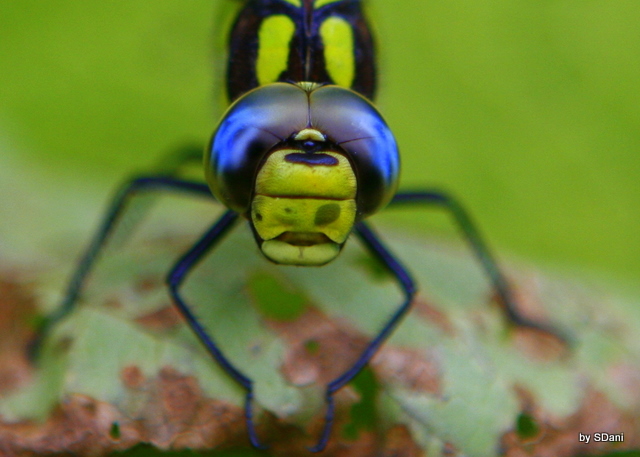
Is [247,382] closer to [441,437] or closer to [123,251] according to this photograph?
[441,437]

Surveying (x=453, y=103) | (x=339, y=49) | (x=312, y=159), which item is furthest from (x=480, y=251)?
(x=453, y=103)

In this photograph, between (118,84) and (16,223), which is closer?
(16,223)

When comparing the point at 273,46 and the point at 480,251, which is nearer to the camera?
the point at 273,46

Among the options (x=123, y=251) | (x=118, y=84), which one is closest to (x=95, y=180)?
(x=118, y=84)

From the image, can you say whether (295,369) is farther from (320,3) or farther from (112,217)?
(320,3)

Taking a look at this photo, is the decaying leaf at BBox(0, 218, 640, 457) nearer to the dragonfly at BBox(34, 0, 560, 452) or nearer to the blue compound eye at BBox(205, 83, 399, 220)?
the dragonfly at BBox(34, 0, 560, 452)

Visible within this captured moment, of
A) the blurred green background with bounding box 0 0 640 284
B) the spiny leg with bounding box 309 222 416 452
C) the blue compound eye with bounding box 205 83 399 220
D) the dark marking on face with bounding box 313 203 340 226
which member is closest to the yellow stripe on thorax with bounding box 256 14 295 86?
the blue compound eye with bounding box 205 83 399 220
